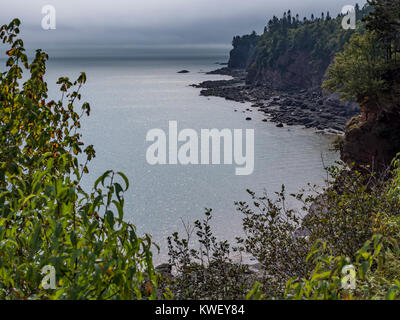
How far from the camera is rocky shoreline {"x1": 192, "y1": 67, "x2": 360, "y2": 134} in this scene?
68.4m

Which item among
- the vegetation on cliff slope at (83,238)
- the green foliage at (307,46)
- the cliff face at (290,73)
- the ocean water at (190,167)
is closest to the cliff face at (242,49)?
the green foliage at (307,46)

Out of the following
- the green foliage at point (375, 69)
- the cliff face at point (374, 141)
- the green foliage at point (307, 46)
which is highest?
the green foliage at point (307, 46)

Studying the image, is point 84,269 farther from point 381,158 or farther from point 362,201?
point 381,158

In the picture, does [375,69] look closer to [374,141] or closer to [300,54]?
[374,141]

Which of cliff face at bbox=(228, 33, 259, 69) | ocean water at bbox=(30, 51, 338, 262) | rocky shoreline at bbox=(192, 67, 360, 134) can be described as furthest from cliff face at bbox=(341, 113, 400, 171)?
cliff face at bbox=(228, 33, 259, 69)

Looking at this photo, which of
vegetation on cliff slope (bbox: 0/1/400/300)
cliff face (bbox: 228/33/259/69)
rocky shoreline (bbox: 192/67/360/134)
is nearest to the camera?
vegetation on cliff slope (bbox: 0/1/400/300)

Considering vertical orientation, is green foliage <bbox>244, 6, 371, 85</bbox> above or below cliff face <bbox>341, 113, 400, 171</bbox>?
above

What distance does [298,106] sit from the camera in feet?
277

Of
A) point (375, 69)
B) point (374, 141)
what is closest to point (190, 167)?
point (374, 141)

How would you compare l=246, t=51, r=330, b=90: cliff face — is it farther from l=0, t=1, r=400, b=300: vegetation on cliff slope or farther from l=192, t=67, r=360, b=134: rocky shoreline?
l=0, t=1, r=400, b=300: vegetation on cliff slope

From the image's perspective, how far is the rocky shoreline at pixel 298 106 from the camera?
68.4 meters

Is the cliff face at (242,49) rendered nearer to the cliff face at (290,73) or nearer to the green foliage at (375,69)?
the cliff face at (290,73)

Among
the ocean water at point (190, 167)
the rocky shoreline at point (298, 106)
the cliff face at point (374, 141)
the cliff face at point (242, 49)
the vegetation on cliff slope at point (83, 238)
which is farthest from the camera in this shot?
the cliff face at point (242, 49)

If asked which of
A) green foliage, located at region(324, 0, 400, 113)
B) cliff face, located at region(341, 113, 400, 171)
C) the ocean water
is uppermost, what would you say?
green foliage, located at region(324, 0, 400, 113)
